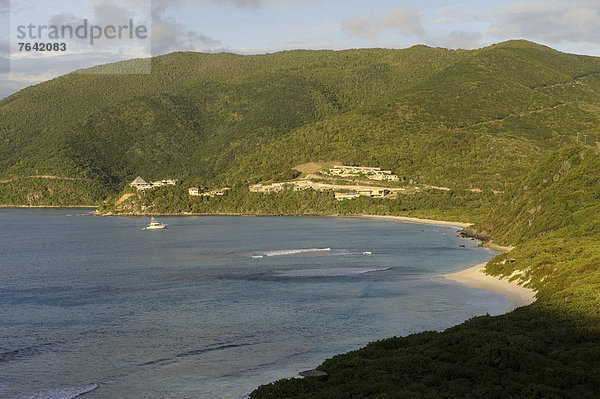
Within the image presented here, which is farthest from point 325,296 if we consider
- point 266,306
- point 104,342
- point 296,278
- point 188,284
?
point 104,342

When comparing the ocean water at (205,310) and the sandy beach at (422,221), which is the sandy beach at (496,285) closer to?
the ocean water at (205,310)

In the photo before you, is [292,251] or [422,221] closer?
[292,251]

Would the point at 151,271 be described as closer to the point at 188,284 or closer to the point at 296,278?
the point at 188,284

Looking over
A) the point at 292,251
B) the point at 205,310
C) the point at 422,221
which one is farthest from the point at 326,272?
the point at 422,221

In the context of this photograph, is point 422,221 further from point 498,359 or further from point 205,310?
point 498,359

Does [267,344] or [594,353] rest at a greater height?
[594,353]

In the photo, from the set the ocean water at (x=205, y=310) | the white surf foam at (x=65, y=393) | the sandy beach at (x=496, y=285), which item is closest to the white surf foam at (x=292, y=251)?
the ocean water at (x=205, y=310)
